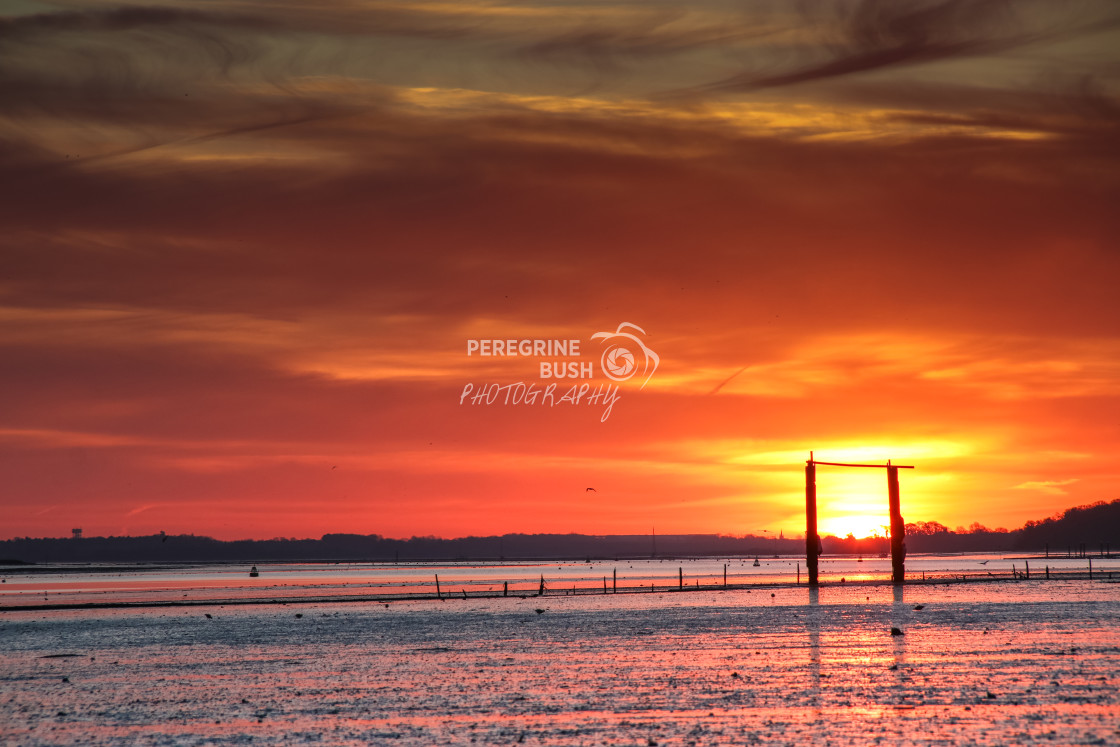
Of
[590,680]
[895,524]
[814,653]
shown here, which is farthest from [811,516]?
[590,680]

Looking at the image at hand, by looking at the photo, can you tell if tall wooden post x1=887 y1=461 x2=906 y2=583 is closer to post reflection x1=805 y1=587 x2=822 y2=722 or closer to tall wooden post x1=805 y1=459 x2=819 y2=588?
tall wooden post x1=805 y1=459 x2=819 y2=588

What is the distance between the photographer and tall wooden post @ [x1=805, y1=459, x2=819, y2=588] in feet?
239

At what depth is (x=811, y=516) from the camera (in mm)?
75375

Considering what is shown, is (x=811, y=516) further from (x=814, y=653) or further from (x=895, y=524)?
(x=814, y=653)

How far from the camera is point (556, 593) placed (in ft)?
275

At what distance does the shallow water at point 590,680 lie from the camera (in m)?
19.9

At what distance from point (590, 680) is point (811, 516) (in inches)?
2022

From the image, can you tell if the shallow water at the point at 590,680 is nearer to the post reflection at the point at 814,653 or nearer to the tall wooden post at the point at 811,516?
the post reflection at the point at 814,653

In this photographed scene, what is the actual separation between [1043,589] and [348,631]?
5226 cm

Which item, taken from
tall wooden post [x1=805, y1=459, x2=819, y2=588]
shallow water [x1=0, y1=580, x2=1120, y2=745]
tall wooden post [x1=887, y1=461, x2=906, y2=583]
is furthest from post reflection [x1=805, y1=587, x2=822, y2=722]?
tall wooden post [x1=887, y1=461, x2=906, y2=583]

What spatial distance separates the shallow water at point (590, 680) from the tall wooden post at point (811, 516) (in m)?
19.7

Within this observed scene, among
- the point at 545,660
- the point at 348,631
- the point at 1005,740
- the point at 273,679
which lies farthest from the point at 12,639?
the point at 1005,740

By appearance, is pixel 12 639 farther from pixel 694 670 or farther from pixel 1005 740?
pixel 1005 740

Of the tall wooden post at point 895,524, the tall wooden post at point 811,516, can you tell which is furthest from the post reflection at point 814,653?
the tall wooden post at point 895,524
